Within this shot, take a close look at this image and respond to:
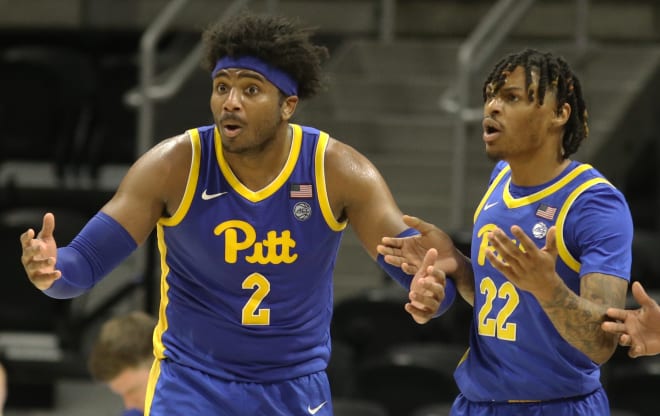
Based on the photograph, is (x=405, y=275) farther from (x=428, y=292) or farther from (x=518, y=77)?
(x=518, y=77)

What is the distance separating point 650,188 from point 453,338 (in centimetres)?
199

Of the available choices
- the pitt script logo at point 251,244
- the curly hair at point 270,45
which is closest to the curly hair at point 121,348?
the pitt script logo at point 251,244

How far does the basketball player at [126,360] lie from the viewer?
17.4 ft

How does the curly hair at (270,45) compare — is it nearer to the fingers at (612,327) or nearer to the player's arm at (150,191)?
the player's arm at (150,191)

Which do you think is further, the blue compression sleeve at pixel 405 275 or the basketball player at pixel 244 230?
the basketball player at pixel 244 230

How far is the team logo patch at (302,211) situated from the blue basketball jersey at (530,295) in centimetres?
62

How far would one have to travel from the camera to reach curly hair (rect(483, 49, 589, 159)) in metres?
4.33

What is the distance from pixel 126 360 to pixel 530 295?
71.4 inches

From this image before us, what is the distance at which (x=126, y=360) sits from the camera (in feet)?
17.4

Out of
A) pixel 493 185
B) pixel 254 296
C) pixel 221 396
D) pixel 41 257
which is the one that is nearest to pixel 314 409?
pixel 221 396

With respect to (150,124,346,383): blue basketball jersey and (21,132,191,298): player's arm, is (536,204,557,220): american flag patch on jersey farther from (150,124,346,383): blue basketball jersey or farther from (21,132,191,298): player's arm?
(21,132,191,298): player's arm

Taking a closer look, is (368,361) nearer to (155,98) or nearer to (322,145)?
(155,98)

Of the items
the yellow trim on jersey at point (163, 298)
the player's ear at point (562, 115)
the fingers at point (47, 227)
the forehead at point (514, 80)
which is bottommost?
the yellow trim on jersey at point (163, 298)

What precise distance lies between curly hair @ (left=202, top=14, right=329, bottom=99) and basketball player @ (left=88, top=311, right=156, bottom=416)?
3.95ft
